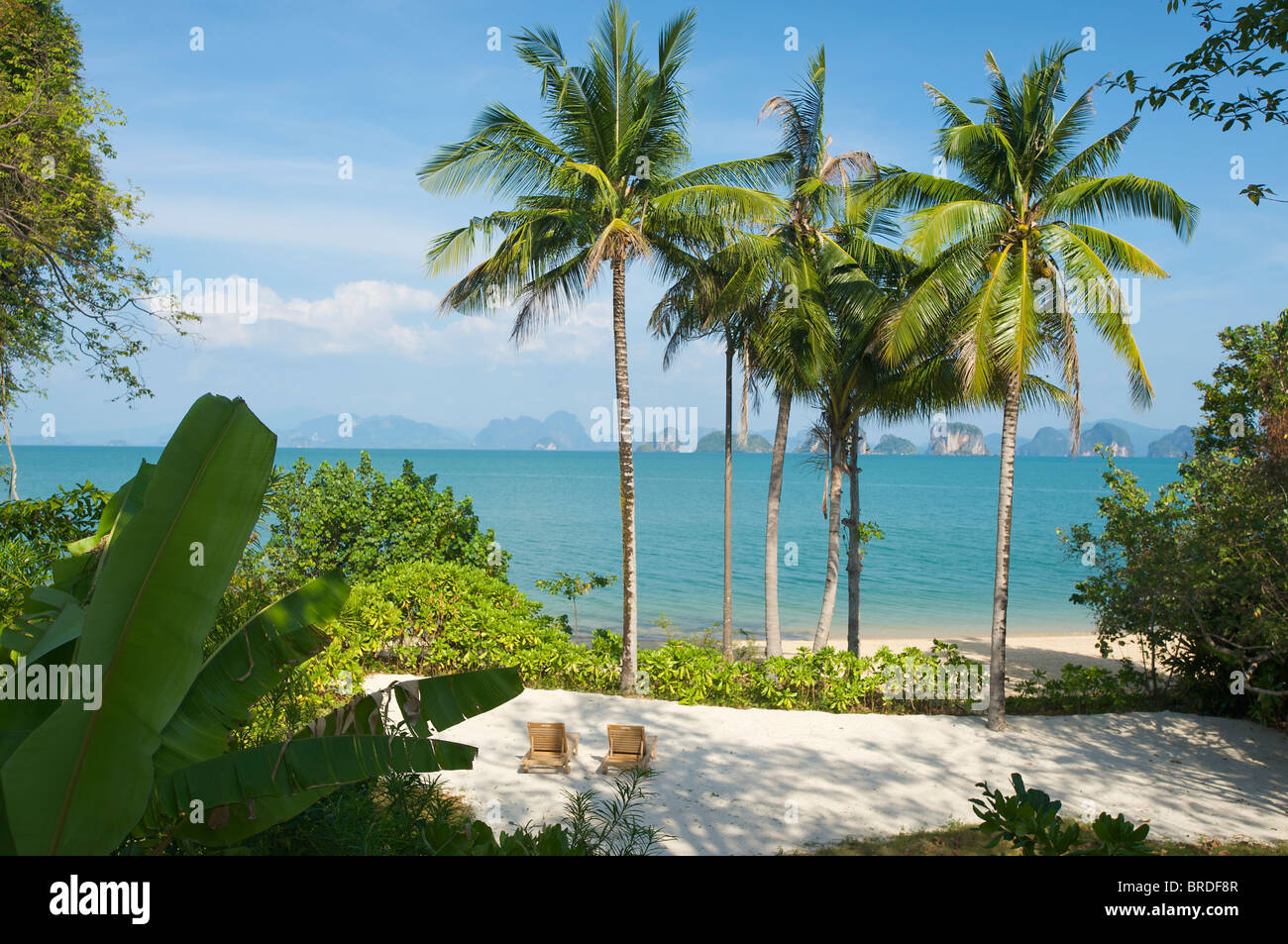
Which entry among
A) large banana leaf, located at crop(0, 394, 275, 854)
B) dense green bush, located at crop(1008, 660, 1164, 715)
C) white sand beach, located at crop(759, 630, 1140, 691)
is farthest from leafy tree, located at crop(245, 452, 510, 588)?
large banana leaf, located at crop(0, 394, 275, 854)

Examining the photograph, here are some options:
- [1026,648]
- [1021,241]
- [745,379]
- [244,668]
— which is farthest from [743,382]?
[244,668]

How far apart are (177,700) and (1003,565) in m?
12.5

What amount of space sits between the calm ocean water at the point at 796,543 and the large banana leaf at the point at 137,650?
16326 mm

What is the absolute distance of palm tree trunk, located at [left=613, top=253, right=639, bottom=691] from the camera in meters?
13.6

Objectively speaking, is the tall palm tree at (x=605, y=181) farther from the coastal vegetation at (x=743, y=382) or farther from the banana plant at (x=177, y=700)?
the banana plant at (x=177, y=700)

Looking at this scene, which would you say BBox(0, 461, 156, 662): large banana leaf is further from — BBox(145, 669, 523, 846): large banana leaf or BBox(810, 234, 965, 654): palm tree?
BBox(810, 234, 965, 654): palm tree

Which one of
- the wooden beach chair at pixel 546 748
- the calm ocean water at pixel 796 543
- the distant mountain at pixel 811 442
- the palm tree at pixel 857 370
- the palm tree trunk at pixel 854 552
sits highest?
the palm tree at pixel 857 370

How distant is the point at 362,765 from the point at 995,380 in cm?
1259

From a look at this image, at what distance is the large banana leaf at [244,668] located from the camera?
3.23 meters

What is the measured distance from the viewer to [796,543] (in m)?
58.9

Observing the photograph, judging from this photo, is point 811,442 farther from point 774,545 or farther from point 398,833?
point 398,833

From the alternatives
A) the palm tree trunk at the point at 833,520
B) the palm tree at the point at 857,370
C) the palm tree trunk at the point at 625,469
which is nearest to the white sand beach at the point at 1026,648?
the palm tree trunk at the point at 833,520
